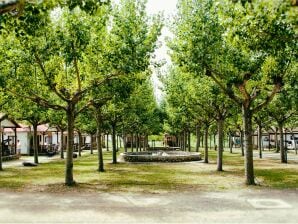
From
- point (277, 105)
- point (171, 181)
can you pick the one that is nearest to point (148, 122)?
point (277, 105)

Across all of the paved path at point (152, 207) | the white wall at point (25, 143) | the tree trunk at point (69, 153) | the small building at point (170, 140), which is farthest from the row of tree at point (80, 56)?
the small building at point (170, 140)

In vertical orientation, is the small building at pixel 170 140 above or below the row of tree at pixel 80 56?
below

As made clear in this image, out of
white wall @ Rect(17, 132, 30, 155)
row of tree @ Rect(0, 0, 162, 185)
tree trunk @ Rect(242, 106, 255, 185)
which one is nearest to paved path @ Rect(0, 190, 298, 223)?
tree trunk @ Rect(242, 106, 255, 185)

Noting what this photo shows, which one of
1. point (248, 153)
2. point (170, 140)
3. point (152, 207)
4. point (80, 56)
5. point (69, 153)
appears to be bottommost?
point (152, 207)

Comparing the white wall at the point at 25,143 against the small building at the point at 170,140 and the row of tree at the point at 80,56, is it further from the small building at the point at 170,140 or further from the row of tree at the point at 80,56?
the small building at the point at 170,140

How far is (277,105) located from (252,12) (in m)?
23.3

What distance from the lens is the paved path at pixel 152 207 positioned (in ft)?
40.0

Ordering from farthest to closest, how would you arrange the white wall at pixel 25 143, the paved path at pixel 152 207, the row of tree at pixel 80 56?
the white wall at pixel 25 143
the row of tree at pixel 80 56
the paved path at pixel 152 207

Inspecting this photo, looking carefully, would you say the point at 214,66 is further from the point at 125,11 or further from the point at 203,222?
the point at 203,222

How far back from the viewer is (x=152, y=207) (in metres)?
14.0

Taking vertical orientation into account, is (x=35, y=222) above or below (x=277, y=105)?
below

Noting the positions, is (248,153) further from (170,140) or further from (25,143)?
(170,140)

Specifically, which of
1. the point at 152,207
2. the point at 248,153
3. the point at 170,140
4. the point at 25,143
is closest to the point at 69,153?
the point at 152,207

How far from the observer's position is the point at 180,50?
20.2 meters
